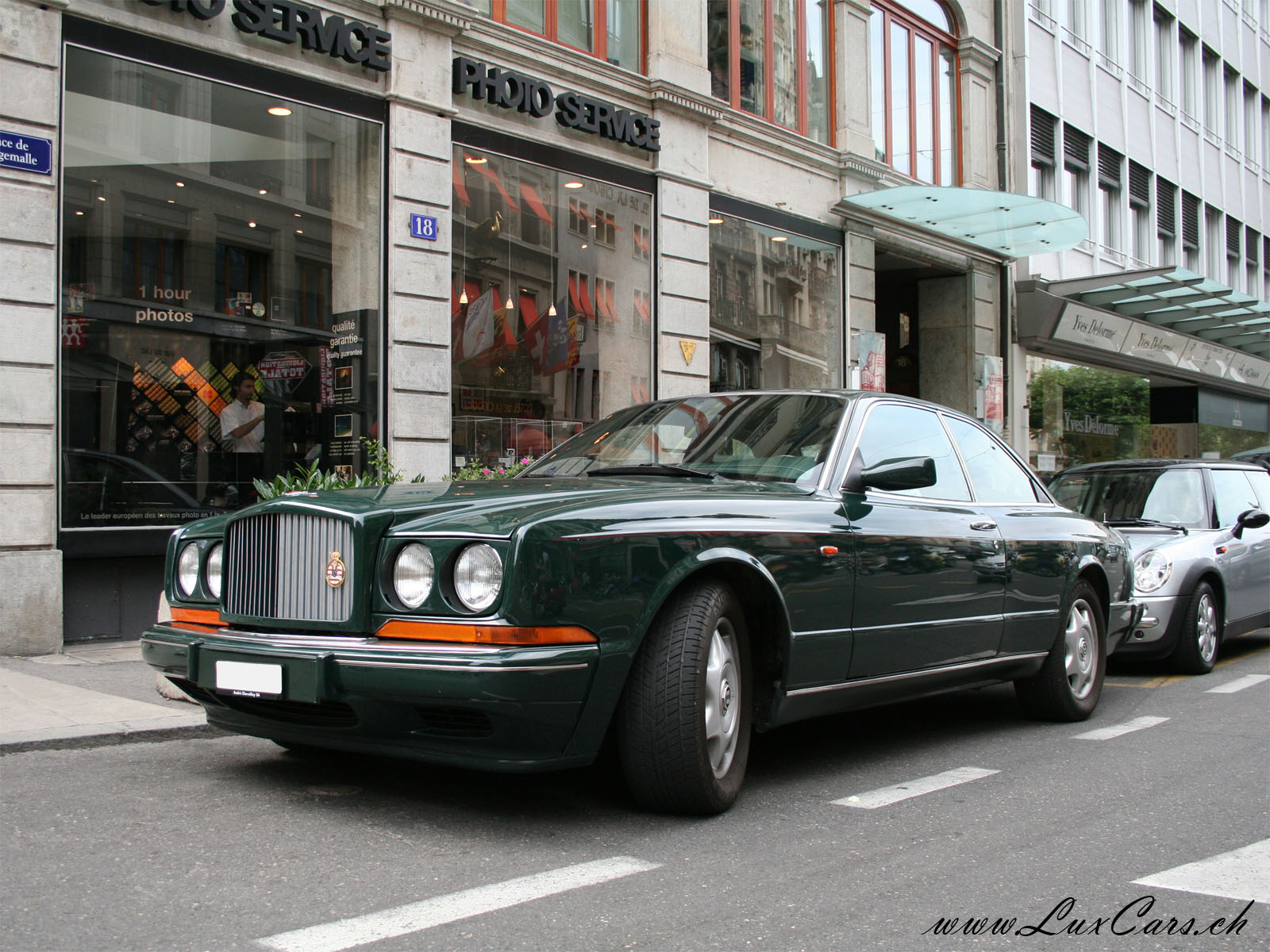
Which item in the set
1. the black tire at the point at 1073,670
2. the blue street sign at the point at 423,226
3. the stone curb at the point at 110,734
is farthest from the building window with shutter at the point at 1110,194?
the stone curb at the point at 110,734

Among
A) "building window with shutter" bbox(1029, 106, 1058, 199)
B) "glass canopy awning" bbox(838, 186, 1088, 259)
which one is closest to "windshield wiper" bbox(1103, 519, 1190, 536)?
"glass canopy awning" bbox(838, 186, 1088, 259)

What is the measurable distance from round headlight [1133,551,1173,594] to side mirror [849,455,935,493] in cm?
404

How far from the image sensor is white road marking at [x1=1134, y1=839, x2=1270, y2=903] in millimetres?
3387

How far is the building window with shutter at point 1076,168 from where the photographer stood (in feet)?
78.0

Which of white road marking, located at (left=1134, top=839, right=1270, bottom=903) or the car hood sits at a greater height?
the car hood

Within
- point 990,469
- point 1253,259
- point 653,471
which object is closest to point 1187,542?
point 990,469

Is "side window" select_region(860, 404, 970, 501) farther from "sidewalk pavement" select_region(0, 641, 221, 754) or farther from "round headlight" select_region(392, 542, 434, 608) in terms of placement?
"sidewalk pavement" select_region(0, 641, 221, 754)

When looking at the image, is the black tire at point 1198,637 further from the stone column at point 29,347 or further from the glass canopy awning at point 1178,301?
the glass canopy awning at point 1178,301

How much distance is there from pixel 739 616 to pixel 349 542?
1.33 meters

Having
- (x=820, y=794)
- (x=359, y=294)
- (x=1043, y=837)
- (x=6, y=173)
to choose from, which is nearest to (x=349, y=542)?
(x=820, y=794)

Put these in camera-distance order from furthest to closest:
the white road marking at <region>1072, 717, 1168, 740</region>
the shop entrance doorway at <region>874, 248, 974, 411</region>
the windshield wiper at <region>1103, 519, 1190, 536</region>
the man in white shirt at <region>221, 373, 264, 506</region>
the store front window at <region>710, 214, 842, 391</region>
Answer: the shop entrance doorway at <region>874, 248, 974, 411</region>
the store front window at <region>710, 214, 842, 391</region>
the man in white shirt at <region>221, 373, 264, 506</region>
the windshield wiper at <region>1103, 519, 1190, 536</region>
the white road marking at <region>1072, 717, 1168, 740</region>

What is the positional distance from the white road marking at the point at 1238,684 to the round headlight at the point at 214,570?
235 inches

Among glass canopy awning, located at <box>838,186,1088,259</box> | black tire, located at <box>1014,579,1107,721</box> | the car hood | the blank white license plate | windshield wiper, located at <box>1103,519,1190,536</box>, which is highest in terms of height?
glass canopy awning, located at <box>838,186,1088,259</box>

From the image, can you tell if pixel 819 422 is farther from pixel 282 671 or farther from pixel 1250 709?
pixel 1250 709
